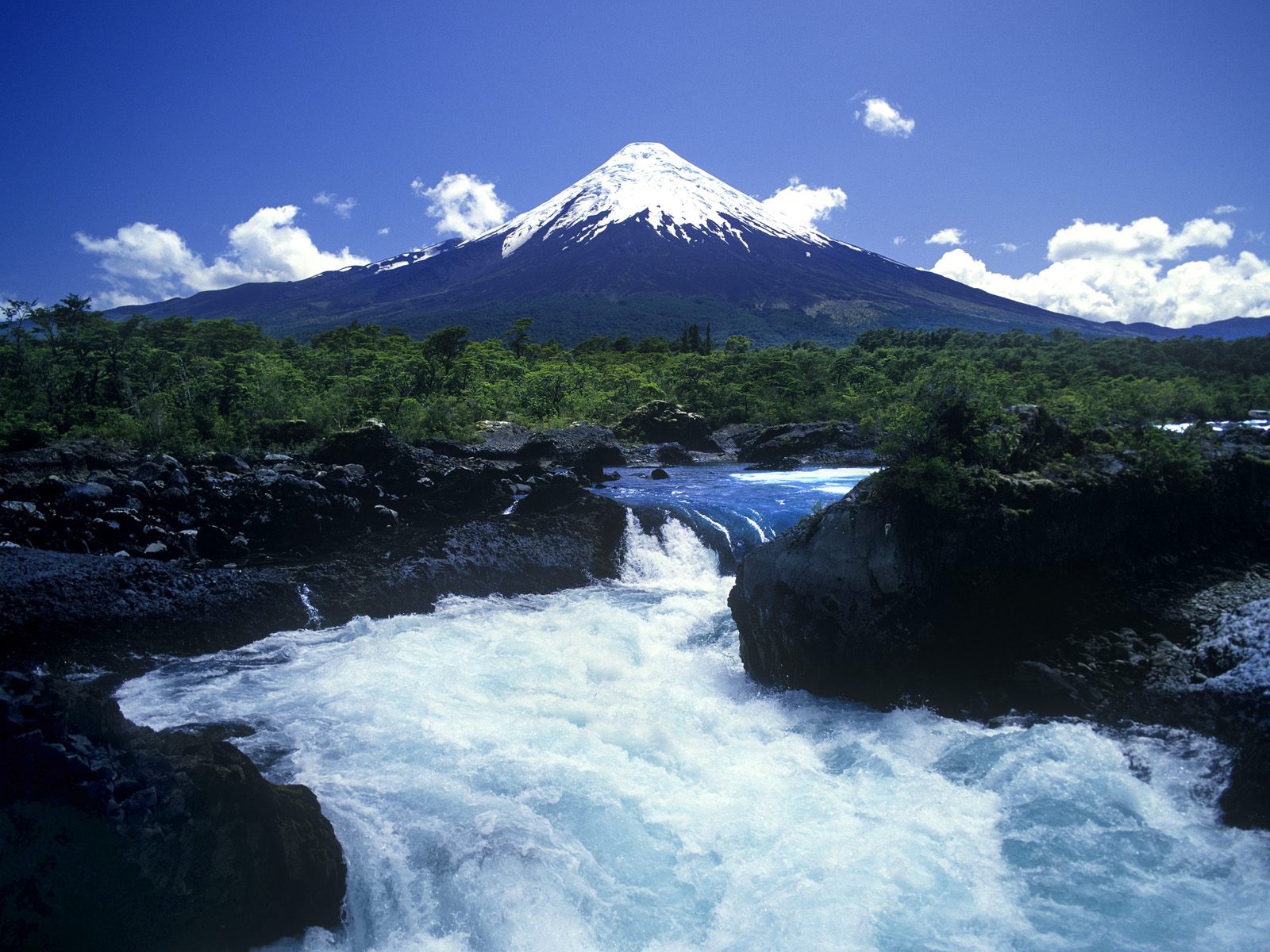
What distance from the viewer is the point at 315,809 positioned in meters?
5.29

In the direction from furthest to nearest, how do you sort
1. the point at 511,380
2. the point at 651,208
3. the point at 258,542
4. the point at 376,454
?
the point at 651,208
the point at 511,380
the point at 376,454
the point at 258,542

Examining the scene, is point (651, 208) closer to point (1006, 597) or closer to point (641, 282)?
point (641, 282)

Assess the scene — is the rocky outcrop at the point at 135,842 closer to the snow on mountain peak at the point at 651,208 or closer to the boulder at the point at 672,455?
the boulder at the point at 672,455

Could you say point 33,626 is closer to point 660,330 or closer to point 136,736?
point 136,736

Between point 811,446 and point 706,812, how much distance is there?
83.4 ft

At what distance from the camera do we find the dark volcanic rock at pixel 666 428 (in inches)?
1297

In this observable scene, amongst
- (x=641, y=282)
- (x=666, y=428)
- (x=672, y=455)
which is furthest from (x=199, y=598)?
(x=641, y=282)

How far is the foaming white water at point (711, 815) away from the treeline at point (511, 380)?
408 cm

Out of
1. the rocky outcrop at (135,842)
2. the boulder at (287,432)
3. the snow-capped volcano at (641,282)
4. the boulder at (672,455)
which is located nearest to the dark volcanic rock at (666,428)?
the boulder at (672,455)

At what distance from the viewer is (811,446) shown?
99.1 feet

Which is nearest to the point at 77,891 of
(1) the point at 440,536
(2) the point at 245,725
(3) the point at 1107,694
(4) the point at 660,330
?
(2) the point at 245,725

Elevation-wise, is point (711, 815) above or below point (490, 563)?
below

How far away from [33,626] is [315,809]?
6.42m

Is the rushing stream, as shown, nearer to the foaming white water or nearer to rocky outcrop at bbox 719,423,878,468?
the foaming white water
